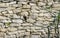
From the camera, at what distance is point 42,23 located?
3.29 m

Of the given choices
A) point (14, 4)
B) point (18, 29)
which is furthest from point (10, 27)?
point (14, 4)

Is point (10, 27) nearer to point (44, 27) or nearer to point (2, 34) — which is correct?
point (2, 34)

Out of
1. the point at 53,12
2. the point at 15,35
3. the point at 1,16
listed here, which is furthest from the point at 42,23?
the point at 1,16

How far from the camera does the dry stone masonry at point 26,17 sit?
3.18m

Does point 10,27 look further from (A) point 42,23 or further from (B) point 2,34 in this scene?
(A) point 42,23

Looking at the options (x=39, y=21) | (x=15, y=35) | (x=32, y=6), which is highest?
(x=32, y=6)

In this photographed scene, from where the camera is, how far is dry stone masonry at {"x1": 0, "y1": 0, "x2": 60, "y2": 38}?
3184 millimetres

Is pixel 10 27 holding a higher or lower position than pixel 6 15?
lower

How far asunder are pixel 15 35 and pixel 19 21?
24 centimetres

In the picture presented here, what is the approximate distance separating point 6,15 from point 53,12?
0.79m

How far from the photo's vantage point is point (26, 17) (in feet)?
10.7

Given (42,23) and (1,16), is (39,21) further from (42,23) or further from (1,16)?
(1,16)

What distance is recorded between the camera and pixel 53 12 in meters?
3.32

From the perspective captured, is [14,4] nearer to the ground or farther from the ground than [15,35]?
farther from the ground
